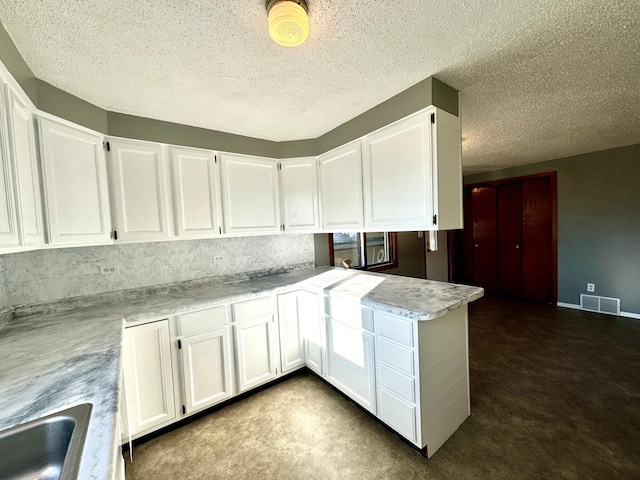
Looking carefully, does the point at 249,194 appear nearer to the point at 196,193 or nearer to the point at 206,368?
the point at 196,193

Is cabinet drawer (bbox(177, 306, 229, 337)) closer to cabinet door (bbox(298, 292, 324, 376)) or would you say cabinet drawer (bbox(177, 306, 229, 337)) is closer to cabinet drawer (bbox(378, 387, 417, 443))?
cabinet door (bbox(298, 292, 324, 376))

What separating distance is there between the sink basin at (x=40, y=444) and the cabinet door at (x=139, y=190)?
1465mm

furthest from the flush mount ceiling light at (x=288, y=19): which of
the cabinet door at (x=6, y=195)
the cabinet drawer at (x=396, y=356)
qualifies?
the cabinet drawer at (x=396, y=356)

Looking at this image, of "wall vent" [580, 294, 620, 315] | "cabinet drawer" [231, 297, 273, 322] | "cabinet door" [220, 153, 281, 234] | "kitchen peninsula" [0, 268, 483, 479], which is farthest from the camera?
"wall vent" [580, 294, 620, 315]

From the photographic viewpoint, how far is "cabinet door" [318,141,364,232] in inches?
91.2

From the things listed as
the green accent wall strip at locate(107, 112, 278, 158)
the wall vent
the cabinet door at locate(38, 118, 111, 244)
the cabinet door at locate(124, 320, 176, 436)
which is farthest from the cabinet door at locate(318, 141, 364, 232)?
the wall vent

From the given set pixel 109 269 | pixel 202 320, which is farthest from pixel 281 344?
pixel 109 269

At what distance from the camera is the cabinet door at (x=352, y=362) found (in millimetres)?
1823

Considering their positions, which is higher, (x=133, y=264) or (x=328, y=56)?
(x=328, y=56)

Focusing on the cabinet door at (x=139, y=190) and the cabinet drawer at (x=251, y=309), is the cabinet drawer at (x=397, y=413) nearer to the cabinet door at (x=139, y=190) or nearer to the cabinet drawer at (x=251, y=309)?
the cabinet drawer at (x=251, y=309)

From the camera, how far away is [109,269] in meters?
2.07

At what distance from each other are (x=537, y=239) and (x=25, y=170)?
241 inches

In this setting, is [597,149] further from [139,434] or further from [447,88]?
[139,434]

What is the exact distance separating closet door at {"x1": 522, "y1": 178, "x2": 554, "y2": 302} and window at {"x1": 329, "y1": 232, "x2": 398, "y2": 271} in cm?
245
